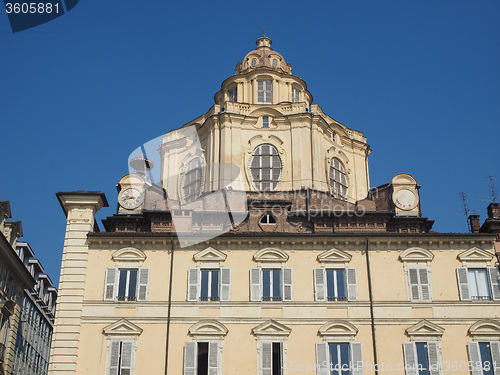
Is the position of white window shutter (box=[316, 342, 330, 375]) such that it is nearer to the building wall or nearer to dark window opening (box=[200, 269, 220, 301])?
the building wall

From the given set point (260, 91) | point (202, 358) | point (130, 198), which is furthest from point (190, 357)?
point (260, 91)

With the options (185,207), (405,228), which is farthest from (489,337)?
(185,207)

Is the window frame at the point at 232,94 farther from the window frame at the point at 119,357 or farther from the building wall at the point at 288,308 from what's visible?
the window frame at the point at 119,357

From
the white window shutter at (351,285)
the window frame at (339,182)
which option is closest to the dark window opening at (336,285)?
the white window shutter at (351,285)

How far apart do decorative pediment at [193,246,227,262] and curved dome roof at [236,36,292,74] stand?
78.5ft

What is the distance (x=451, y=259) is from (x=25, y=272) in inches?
1008

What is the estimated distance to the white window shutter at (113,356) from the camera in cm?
3253

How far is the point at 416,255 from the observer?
35.4 meters

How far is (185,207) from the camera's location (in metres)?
41.9

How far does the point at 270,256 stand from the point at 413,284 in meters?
7.53

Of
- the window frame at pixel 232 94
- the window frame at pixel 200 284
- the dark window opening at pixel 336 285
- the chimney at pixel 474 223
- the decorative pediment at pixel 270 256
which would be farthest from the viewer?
the window frame at pixel 232 94

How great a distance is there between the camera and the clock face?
41.3 metres

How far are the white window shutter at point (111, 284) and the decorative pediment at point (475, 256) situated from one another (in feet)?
59.1

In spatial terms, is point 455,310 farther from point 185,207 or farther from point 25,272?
point 25,272
